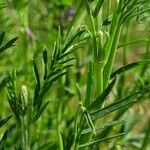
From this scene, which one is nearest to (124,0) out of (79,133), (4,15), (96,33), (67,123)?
(96,33)

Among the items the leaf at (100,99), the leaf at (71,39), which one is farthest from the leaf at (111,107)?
the leaf at (71,39)

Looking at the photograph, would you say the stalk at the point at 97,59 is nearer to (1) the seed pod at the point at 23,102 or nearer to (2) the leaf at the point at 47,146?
(1) the seed pod at the point at 23,102

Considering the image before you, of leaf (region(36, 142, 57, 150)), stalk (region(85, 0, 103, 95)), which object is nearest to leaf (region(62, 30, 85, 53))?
stalk (region(85, 0, 103, 95))

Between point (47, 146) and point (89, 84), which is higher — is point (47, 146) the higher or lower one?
the lower one

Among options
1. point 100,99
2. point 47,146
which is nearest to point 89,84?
point 100,99

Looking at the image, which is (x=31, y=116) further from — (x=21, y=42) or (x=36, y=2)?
(x=36, y=2)

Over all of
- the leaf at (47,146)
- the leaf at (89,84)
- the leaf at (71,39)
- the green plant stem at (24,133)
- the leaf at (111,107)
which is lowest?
the leaf at (47,146)

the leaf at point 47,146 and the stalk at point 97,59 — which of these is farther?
the leaf at point 47,146

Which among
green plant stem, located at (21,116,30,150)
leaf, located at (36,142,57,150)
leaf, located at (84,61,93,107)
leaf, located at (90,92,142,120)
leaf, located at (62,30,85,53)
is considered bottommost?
leaf, located at (36,142,57,150)

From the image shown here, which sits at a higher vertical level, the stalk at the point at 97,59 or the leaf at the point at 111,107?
the stalk at the point at 97,59

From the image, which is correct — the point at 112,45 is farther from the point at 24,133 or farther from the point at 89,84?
the point at 24,133

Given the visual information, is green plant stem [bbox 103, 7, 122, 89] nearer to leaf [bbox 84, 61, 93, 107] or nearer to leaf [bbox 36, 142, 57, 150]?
leaf [bbox 84, 61, 93, 107]

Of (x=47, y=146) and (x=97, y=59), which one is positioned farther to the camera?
(x=47, y=146)
